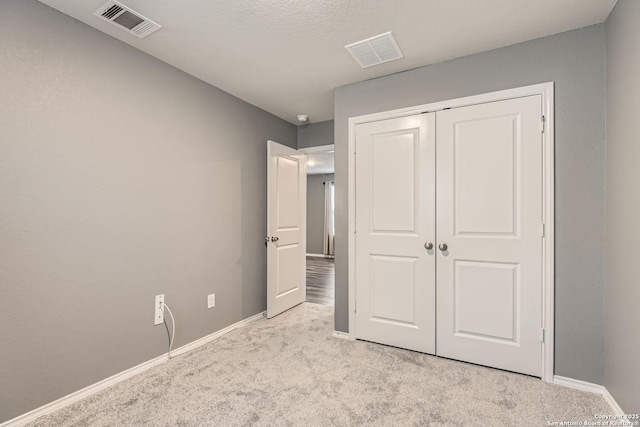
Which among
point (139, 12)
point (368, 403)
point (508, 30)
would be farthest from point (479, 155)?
point (139, 12)

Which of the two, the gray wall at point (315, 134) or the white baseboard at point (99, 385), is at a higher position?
the gray wall at point (315, 134)

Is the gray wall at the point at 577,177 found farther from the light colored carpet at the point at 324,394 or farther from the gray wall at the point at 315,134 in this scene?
the gray wall at the point at 315,134

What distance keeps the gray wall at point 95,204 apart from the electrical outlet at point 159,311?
0.05 metres

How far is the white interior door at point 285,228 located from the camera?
3.40 metres

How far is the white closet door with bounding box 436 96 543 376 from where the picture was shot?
6.93ft

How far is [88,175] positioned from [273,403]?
1.87 metres

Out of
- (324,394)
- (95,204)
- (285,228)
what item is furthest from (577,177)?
(95,204)

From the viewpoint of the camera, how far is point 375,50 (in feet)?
7.38

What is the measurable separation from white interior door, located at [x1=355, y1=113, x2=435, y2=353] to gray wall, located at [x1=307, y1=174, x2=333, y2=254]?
19.5 feet

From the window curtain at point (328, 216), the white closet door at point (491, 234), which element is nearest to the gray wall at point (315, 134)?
the white closet door at point (491, 234)

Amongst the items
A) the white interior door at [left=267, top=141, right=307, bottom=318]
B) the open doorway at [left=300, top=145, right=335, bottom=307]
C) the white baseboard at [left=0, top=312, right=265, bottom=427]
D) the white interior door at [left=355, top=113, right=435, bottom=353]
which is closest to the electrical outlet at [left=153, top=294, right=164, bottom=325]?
the white baseboard at [left=0, top=312, right=265, bottom=427]

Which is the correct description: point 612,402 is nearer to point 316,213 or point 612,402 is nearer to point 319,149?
point 319,149

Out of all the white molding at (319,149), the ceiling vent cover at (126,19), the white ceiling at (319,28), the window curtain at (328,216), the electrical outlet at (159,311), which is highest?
the white ceiling at (319,28)

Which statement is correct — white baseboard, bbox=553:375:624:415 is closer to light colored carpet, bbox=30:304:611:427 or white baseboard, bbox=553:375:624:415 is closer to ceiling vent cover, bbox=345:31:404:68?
light colored carpet, bbox=30:304:611:427
